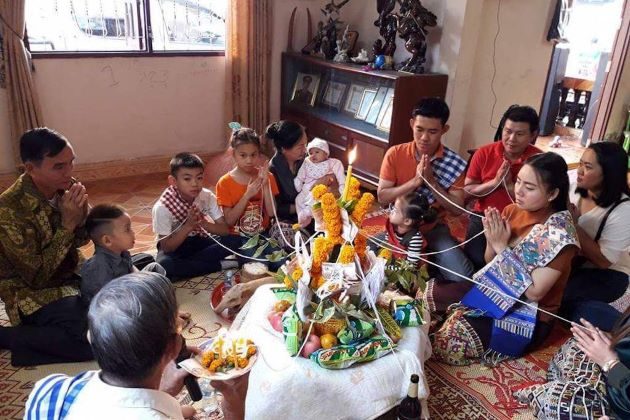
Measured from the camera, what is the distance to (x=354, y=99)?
4.19 metres

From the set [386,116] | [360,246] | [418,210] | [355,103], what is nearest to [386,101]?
[386,116]

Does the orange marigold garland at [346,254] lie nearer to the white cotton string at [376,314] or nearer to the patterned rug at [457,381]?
the white cotton string at [376,314]

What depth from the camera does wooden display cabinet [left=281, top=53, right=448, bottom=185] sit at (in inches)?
145

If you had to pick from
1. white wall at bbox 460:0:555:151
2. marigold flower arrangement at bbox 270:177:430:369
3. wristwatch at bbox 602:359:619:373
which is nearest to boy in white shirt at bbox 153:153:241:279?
marigold flower arrangement at bbox 270:177:430:369

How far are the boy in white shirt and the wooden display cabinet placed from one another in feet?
5.31

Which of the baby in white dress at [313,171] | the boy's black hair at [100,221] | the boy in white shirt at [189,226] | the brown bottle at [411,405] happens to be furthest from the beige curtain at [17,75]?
the brown bottle at [411,405]

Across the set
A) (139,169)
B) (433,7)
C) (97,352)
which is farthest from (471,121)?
(97,352)

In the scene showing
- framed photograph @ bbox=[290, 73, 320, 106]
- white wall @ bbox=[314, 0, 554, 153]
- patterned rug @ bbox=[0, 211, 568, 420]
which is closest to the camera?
patterned rug @ bbox=[0, 211, 568, 420]

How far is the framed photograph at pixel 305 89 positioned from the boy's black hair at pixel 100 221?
288 cm

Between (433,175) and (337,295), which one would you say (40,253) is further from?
(433,175)

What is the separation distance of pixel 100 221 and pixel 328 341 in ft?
3.63

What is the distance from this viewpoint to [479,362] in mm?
2113

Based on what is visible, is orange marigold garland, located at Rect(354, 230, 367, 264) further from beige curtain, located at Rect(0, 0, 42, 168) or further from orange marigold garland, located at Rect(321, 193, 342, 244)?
beige curtain, located at Rect(0, 0, 42, 168)

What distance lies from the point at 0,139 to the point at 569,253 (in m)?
3.97
